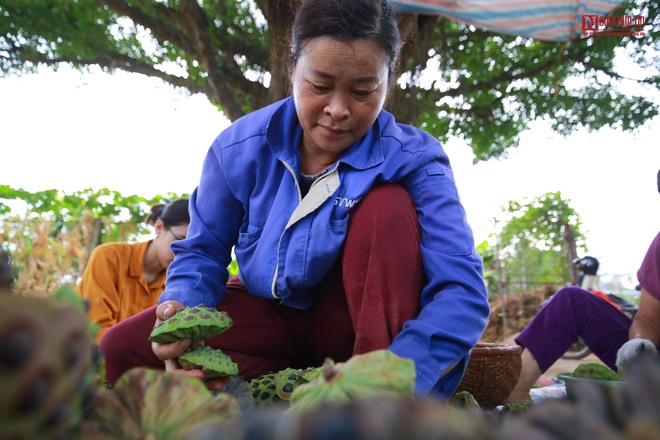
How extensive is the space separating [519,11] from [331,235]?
12.2ft

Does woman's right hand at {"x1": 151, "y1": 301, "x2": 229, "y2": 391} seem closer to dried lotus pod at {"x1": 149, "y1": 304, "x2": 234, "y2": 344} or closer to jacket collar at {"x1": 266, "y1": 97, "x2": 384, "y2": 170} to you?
dried lotus pod at {"x1": 149, "y1": 304, "x2": 234, "y2": 344}

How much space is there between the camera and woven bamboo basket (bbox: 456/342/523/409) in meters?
2.81

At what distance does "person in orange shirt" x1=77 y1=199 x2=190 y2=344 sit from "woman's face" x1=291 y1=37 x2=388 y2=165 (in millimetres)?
2001

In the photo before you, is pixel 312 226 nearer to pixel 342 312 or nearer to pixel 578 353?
pixel 342 312

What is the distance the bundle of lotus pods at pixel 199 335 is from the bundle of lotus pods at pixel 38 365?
89 cm

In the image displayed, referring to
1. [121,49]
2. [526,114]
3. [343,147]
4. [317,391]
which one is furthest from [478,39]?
[317,391]

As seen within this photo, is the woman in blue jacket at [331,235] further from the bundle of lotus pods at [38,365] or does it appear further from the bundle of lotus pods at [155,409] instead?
the bundle of lotus pods at [38,365]

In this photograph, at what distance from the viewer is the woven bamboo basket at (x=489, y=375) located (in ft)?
9.23

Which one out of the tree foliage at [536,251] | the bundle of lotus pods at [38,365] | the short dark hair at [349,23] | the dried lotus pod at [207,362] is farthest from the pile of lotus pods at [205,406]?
the tree foliage at [536,251]

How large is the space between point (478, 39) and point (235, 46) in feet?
9.76

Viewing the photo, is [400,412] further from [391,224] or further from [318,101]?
[318,101]

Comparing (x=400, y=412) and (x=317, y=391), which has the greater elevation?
(x=400, y=412)

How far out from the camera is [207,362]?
1.42 meters

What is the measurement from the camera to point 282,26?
3.68 metres
